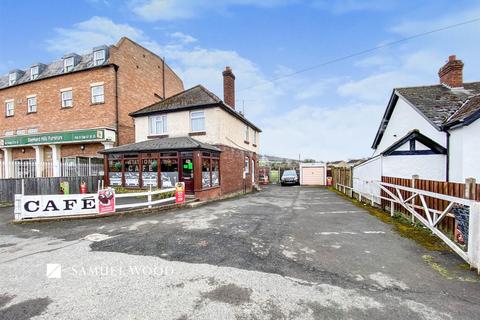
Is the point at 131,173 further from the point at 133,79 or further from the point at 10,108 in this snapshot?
the point at 10,108

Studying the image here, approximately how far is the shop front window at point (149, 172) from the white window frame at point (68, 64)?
42.7 ft

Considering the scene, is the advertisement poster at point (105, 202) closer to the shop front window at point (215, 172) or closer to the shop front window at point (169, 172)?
the shop front window at point (169, 172)

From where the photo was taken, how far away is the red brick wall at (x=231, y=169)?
15.2 metres

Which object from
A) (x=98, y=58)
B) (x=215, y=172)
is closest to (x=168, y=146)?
(x=215, y=172)

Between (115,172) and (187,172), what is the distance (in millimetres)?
5322

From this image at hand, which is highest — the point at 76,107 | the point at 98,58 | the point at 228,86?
the point at 98,58

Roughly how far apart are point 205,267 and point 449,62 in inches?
691

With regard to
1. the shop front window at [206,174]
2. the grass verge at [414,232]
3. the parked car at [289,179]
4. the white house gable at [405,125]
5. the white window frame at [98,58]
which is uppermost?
the white window frame at [98,58]

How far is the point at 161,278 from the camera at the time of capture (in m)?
3.87

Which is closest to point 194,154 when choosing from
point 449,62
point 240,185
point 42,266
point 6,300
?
point 240,185

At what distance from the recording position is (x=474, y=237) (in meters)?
3.94

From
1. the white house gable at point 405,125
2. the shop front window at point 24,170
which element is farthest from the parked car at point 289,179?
the shop front window at point 24,170

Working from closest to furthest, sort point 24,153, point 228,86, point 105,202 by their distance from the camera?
point 105,202, point 228,86, point 24,153

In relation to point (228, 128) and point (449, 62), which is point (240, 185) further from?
point (449, 62)
